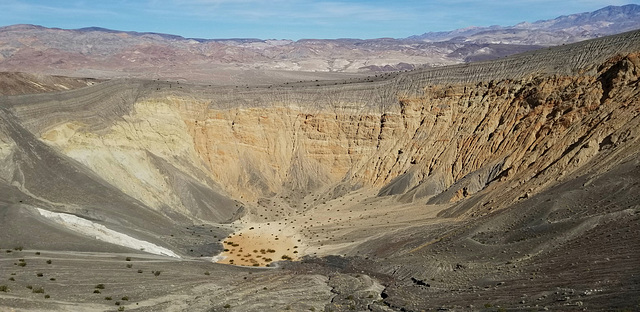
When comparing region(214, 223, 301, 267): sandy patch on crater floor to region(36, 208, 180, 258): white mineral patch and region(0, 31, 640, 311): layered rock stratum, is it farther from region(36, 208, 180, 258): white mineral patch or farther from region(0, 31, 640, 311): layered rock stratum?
region(36, 208, 180, 258): white mineral patch

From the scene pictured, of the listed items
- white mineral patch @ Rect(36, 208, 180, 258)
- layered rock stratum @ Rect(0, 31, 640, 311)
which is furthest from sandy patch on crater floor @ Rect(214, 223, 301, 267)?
white mineral patch @ Rect(36, 208, 180, 258)

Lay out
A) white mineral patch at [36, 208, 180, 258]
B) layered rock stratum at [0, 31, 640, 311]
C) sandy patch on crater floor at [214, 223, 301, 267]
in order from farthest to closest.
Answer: sandy patch on crater floor at [214, 223, 301, 267]
white mineral patch at [36, 208, 180, 258]
layered rock stratum at [0, 31, 640, 311]

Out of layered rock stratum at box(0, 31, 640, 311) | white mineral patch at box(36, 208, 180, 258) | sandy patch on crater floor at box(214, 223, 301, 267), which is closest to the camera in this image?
layered rock stratum at box(0, 31, 640, 311)

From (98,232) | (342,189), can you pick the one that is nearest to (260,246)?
(98,232)

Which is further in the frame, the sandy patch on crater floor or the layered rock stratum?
the sandy patch on crater floor

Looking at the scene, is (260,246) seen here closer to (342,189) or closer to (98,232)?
(98,232)

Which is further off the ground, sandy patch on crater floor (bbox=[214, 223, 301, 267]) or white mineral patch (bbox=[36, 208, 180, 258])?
white mineral patch (bbox=[36, 208, 180, 258])

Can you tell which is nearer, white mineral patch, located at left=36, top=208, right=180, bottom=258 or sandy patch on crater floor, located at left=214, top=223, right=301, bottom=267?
white mineral patch, located at left=36, top=208, right=180, bottom=258

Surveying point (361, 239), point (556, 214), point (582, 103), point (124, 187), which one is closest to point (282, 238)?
point (361, 239)
